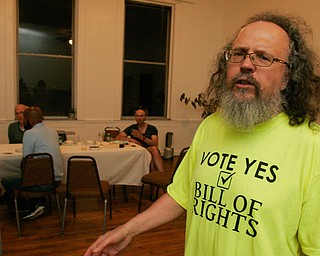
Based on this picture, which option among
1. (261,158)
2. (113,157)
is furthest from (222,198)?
(113,157)

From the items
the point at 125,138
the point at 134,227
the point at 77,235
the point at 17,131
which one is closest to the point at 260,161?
the point at 134,227

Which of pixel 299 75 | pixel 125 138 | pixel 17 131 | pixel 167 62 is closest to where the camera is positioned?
pixel 299 75

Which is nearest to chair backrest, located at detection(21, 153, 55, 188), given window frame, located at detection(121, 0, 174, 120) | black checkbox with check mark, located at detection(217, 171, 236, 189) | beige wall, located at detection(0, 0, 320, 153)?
black checkbox with check mark, located at detection(217, 171, 236, 189)

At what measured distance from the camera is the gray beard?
1064mm

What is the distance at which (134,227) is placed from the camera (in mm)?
1169

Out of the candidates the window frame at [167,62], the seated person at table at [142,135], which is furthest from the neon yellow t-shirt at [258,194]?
the window frame at [167,62]

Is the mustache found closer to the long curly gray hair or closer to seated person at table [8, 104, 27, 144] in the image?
the long curly gray hair

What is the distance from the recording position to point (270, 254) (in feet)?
3.19

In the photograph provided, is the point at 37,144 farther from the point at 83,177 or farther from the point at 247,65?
the point at 247,65

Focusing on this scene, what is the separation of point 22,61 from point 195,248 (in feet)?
21.8

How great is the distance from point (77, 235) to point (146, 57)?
5367 millimetres

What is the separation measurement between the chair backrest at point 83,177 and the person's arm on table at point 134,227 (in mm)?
2296

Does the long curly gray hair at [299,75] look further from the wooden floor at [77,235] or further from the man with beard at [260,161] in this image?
the wooden floor at [77,235]

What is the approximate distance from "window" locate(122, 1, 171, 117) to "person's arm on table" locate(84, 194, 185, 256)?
6.75 m
